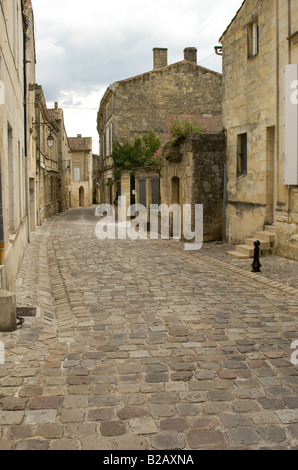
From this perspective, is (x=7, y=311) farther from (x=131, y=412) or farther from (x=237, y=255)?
(x=237, y=255)

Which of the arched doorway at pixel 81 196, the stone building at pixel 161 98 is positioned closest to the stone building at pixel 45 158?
the stone building at pixel 161 98

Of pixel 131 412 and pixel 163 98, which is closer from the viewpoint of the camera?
pixel 131 412

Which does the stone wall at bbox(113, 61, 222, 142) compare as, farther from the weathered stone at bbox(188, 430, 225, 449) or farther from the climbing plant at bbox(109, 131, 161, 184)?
the weathered stone at bbox(188, 430, 225, 449)

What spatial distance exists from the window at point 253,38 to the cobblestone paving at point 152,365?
6518mm

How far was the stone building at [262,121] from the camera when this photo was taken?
32.4 feet

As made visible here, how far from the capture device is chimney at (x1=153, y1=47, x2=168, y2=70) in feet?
95.1

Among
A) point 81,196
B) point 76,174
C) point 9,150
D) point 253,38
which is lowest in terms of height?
point 81,196

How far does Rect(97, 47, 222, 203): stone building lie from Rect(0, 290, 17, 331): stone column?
74.0ft

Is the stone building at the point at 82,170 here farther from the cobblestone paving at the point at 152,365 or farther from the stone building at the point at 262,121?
the cobblestone paving at the point at 152,365

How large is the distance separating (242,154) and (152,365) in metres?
9.64

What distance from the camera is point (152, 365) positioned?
4262 mm

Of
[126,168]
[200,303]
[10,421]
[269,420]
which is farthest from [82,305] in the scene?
[126,168]
